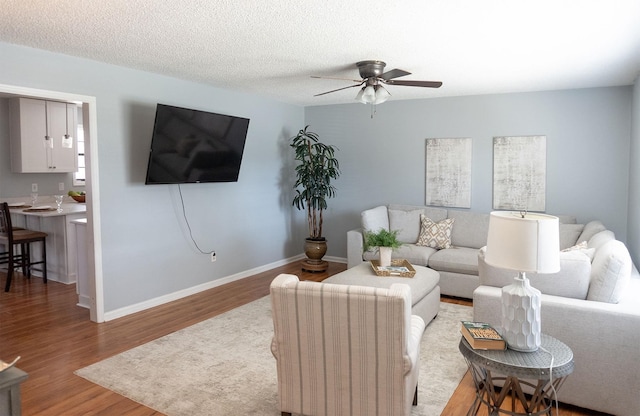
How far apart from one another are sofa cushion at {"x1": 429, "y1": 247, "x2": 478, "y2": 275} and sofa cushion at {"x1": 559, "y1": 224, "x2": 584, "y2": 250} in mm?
928

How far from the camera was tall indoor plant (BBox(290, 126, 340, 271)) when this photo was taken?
20.7 feet

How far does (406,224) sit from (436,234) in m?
0.49

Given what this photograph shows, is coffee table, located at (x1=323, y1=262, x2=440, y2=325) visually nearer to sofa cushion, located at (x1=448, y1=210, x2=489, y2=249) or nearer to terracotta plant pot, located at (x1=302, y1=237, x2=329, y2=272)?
sofa cushion, located at (x1=448, y1=210, x2=489, y2=249)

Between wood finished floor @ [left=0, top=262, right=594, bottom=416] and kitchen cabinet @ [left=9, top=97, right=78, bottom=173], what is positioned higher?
kitchen cabinet @ [left=9, top=97, right=78, bottom=173]

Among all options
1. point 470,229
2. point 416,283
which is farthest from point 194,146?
point 470,229

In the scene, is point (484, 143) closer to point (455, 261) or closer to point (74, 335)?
point (455, 261)

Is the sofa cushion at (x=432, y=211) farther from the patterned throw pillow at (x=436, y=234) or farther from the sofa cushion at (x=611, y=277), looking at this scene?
the sofa cushion at (x=611, y=277)

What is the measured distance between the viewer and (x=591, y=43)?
11.1 ft

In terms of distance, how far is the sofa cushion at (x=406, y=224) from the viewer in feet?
19.4

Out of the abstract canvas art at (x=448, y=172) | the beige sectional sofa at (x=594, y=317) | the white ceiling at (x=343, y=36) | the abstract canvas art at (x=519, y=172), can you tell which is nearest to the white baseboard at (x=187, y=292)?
the abstract canvas art at (x=448, y=172)

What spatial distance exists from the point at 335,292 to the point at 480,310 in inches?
50.5

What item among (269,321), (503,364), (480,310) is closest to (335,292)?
(503,364)

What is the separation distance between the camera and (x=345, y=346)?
225 cm

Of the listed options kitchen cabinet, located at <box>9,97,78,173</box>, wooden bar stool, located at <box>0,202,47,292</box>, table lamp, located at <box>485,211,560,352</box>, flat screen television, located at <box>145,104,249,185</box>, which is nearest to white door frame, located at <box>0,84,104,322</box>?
flat screen television, located at <box>145,104,249,185</box>
